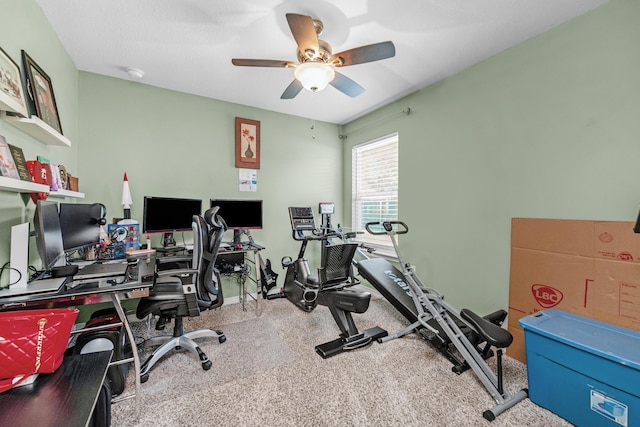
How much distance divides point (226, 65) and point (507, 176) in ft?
9.16

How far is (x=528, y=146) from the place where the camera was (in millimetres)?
2104

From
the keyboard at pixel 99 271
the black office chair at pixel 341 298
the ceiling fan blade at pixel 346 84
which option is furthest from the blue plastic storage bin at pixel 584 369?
the keyboard at pixel 99 271

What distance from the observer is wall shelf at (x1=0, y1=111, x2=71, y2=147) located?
55.9 inches

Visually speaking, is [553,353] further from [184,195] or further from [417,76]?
[184,195]

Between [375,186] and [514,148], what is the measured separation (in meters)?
1.79

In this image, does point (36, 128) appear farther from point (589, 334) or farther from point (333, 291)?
point (589, 334)

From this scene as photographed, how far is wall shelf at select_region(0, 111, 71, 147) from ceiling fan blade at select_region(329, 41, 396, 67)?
73.2 inches

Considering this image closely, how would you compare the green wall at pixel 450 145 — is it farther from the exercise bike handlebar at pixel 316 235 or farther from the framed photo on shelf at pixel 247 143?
the exercise bike handlebar at pixel 316 235

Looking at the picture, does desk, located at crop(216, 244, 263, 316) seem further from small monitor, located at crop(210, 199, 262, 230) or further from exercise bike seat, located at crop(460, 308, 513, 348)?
exercise bike seat, located at crop(460, 308, 513, 348)

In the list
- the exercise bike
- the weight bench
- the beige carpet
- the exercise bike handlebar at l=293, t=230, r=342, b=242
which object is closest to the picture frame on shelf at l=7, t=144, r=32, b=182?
the beige carpet

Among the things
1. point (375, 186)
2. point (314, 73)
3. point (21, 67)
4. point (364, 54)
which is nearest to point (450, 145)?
point (375, 186)

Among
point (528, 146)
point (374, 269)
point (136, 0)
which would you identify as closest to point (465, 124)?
point (528, 146)

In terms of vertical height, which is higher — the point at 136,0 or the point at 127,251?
the point at 136,0

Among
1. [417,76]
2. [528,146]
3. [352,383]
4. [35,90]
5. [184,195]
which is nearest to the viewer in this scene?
[35,90]
